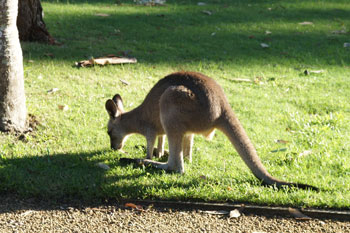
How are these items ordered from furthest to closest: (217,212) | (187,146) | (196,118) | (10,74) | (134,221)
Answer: (10,74) < (187,146) < (196,118) < (217,212) < (134,221)

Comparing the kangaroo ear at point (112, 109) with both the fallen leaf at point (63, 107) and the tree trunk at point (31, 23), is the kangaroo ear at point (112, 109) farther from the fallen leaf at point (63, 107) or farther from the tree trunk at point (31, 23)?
the tree trunk at point (31, 23)

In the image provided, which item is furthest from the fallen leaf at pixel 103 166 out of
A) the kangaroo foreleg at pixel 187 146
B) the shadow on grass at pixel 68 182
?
the kangaroo foreleg at pixel 187 146

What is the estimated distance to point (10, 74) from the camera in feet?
16.1

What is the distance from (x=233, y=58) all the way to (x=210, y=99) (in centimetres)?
364

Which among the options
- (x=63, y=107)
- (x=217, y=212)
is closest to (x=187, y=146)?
(x=217, y=212)

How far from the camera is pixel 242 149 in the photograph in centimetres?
408

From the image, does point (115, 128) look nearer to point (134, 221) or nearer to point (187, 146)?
point (187, 146)

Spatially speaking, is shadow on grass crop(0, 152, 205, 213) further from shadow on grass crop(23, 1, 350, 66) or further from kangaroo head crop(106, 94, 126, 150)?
shadow on grass crop(23, 1, 350, 66)

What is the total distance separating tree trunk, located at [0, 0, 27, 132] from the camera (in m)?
4.81

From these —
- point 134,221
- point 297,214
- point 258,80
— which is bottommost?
point 134,221

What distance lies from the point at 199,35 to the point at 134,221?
18.0 ft

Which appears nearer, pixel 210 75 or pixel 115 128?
pixel 115 128

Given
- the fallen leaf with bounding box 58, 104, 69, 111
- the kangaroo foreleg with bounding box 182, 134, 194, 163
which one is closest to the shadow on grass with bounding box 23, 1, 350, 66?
the fallen leaf with bounding box 58, 104, 69, 111

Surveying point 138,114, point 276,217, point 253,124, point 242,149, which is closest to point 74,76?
point 138,114
